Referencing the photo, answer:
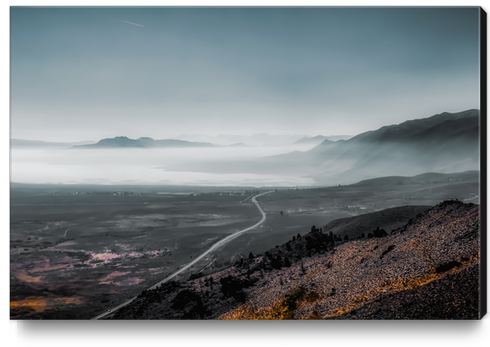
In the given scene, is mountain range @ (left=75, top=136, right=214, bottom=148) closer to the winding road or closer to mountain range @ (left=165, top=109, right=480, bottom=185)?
mountain range @ (left=165, top=109, right=480, bottom=185)

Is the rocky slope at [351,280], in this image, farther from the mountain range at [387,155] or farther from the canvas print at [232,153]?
the mountain range at [387,155]

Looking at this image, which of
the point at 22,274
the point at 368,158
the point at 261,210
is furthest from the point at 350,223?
the point at 22,274

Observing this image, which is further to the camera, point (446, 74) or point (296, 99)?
point (296, 99)

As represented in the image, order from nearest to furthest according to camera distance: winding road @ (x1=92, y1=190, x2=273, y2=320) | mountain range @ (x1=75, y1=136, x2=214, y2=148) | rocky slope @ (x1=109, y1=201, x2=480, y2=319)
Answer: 1. rocky slope @ (x1=109, y1=201, x2=480, y2=319)
2. winding road @ (x1=92, y1=190, x2=273, y2=320)
3. mountain range @ (x1=75, y1=136, x2=214, y2=148)

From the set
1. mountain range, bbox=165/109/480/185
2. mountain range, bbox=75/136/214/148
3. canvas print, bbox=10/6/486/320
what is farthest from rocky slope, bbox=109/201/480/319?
mountain range, bbox=75/136/214/148

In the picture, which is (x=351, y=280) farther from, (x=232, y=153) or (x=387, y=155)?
(x=232, y=153)

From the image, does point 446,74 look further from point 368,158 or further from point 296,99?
point 296,99
